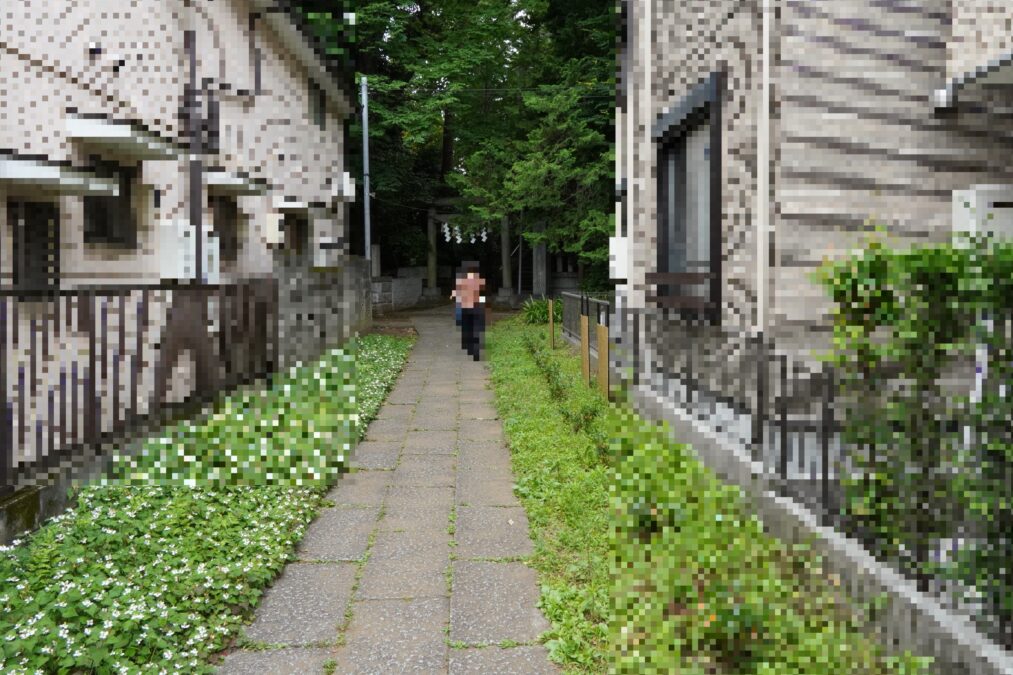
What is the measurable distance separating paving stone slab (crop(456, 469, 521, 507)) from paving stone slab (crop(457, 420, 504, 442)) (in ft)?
4.49

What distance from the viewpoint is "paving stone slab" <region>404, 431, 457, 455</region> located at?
7.30 meters

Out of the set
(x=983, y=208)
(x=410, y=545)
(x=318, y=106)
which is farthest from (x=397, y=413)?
(x=318, y=106)

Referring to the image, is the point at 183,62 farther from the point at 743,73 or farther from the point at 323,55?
the point at 743,73

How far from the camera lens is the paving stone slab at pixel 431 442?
288 inches

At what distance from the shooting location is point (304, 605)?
12.6 feet

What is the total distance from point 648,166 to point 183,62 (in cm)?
608

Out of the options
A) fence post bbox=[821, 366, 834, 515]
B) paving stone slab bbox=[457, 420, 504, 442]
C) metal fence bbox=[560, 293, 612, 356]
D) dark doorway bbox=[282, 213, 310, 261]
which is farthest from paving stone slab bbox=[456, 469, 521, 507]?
dark doorway bbox=[282, 213, 310, 261]

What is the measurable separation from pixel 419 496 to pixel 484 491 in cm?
54

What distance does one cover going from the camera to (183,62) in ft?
29.5

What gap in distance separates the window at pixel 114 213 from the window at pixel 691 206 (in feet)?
19.3

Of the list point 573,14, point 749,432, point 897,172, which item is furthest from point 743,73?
point 573,14

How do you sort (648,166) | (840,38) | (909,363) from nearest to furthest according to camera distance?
(909,363) < (840,38) < (648,166)

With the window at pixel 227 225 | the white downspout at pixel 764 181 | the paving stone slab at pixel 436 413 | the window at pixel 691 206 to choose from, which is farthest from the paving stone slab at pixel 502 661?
the window at pixel 227 225

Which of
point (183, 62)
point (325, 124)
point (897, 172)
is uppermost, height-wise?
point (325, 124)
